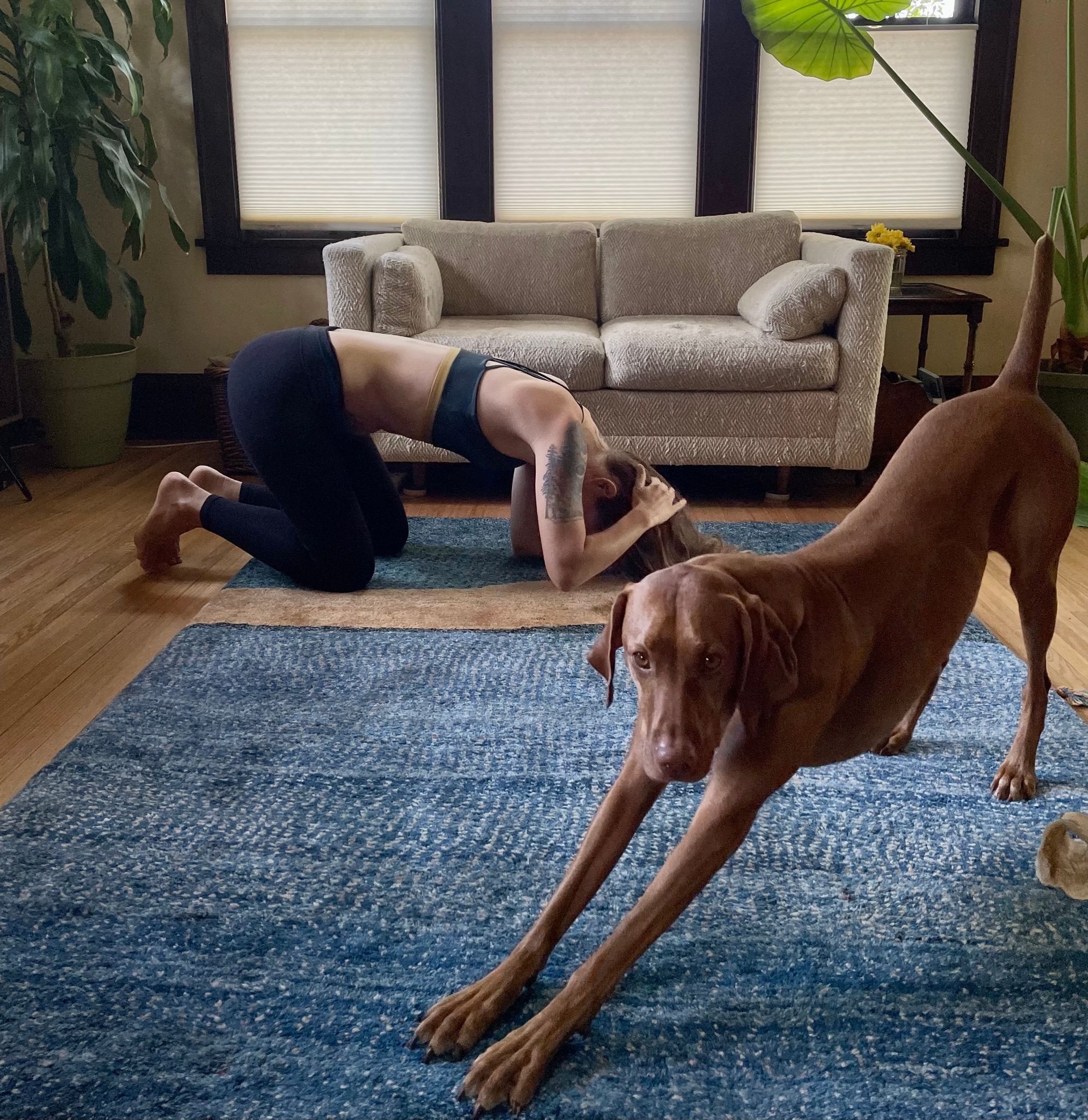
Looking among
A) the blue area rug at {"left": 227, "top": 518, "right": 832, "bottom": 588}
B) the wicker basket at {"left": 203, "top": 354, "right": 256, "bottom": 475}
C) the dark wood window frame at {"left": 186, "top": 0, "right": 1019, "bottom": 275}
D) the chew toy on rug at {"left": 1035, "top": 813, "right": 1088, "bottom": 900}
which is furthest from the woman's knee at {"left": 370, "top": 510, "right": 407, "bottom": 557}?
the dark wood window frame at {"left": 186, "top": 0, "right": 1019, "bottom": 275}

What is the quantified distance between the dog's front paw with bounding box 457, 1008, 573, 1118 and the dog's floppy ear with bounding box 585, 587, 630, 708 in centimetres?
34

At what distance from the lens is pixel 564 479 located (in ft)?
6.64

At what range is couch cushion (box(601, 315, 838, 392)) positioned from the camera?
9.78 feet

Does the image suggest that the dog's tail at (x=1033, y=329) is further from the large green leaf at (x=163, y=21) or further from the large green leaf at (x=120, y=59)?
the large green leaf at (x=163, y=21)

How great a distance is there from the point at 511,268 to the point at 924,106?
1.38m

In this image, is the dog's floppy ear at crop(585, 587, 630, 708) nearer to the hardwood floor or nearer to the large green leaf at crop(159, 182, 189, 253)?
the hardwood floor

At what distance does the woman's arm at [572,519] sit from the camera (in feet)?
6.66

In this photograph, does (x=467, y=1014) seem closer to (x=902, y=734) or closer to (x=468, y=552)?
(x=902, y=734)

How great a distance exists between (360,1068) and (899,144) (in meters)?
3.85

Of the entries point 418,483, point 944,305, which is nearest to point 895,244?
point 944,305

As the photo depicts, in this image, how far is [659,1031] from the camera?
1059 millimetres

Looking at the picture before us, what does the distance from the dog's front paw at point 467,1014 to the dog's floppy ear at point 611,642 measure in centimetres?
32

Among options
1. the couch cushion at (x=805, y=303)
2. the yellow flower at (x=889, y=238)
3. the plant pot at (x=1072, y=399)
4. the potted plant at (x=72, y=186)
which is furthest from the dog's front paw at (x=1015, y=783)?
the potted plant at (x=72, y=186)

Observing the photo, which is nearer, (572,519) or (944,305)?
(572,519)
